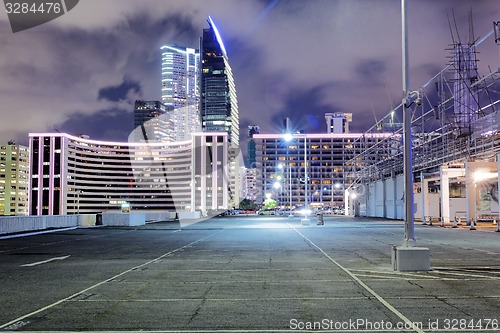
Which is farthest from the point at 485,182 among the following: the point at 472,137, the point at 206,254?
the point at 206,254

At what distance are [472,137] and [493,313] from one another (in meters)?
41.1

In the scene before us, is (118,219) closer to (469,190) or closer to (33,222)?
(33,222)

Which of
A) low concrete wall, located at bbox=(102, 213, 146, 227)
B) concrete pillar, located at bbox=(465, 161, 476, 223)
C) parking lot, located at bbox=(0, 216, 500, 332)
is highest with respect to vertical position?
concrete pillar, located at bbox=(465, 161, 476, 223)

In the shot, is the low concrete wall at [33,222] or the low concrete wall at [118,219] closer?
the low concrete wall at [33,222]

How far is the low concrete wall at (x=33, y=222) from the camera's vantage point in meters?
39.6

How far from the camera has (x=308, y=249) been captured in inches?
897

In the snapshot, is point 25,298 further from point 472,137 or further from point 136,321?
point 472,137

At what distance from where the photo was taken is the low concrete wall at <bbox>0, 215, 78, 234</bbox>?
39.6 metres

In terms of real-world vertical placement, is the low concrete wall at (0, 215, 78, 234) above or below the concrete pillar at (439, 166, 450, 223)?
below

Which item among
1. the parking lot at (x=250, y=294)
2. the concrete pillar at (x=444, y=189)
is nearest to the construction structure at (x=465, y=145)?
the concrete pillar at (x=444, y=189)

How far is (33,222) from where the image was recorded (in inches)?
1762

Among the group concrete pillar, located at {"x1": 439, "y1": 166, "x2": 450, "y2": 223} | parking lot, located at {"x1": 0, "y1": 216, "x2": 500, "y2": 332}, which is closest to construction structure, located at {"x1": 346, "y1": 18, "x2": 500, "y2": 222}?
concrete pillar, located at {"x1": 439, "y1": 166, "x2": 450, "y2": 223}

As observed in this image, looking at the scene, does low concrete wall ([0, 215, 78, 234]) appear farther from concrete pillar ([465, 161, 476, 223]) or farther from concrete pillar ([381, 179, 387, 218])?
concrete pillar ([381, 179, 387, 218])

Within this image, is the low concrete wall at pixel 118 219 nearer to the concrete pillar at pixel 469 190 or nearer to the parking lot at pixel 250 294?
the concrete pillar at pixel 469 190
